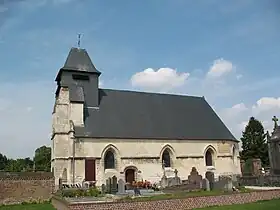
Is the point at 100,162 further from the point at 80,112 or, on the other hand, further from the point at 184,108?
the point at 184,108

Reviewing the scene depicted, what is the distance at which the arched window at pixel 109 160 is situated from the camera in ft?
89.5

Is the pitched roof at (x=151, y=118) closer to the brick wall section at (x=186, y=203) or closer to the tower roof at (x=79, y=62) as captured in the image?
the tower roof at (x=79, y=62)

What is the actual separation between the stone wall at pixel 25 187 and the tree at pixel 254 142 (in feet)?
106

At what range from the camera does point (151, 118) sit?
103ft

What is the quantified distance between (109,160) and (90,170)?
2041mm

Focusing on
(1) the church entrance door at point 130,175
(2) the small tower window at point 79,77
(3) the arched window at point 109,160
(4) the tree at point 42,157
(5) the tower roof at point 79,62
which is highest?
(5) the tower roof at point 79,62

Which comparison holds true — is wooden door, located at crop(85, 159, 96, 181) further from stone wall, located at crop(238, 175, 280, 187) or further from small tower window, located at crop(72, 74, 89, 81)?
stone wall, located at crop(238, 175, 280, 187)

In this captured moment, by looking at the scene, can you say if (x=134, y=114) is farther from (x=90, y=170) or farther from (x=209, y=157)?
(x=209, y=157)

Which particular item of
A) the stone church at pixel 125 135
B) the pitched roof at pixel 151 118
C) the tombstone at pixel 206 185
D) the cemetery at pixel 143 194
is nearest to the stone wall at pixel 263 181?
the stone church at pixel 125 135

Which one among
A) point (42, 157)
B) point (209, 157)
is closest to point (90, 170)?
point (209, 157)

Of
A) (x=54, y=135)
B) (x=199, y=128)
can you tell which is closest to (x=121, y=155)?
(x=54, y=135)

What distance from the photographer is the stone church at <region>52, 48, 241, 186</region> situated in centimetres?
2664

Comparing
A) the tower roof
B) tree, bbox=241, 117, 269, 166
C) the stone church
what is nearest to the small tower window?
the stone church

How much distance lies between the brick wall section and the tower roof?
16.5 m
